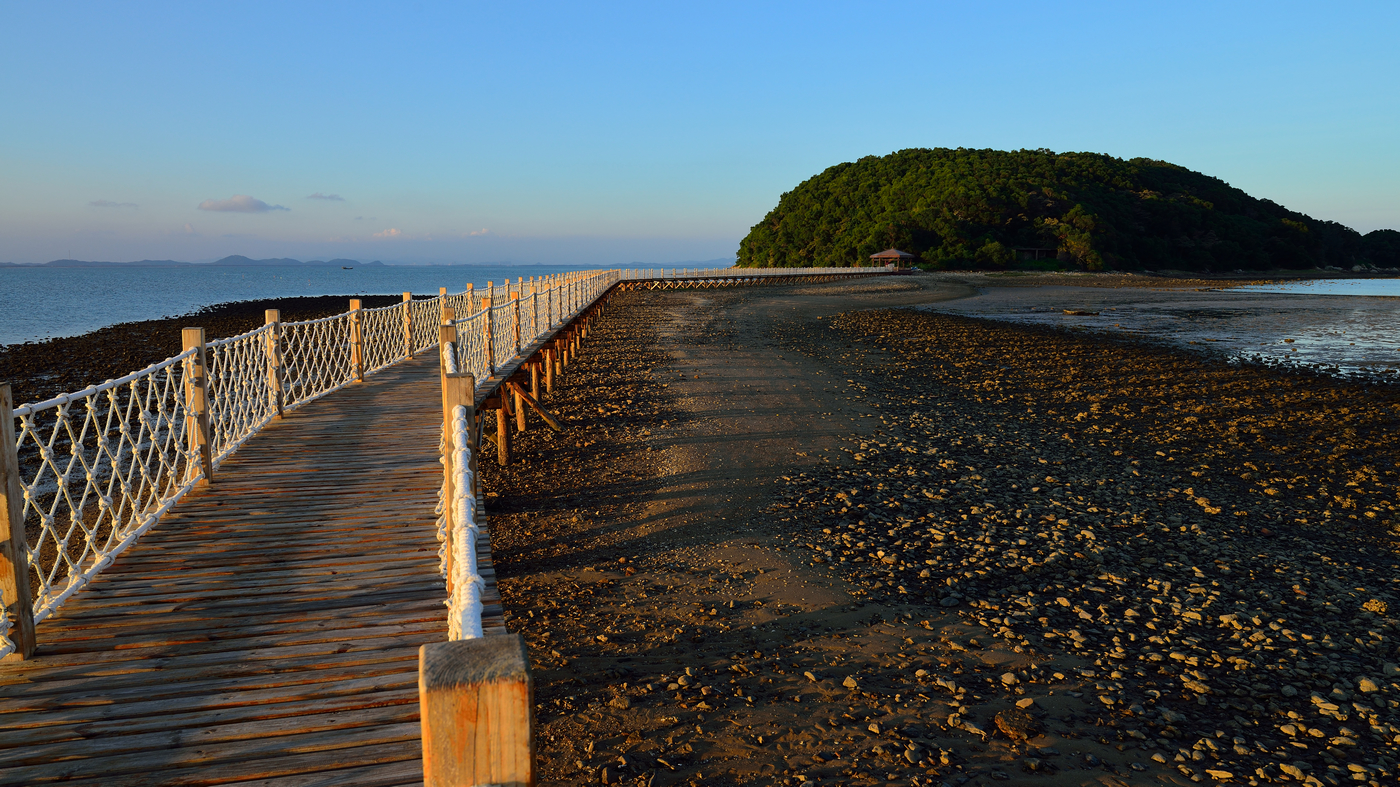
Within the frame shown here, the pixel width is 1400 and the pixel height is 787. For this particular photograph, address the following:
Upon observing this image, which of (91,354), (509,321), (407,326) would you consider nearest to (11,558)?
(509,321)

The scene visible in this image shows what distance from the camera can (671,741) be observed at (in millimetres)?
4168

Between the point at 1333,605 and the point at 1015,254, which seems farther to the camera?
the point at 1015,254

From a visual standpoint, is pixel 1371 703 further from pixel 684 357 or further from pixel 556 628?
pixel 684 357

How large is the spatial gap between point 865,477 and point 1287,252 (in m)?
106

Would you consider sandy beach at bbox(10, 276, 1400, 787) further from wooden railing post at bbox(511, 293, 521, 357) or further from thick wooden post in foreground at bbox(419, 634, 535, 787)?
thick wooden post in foreground at bbox(419, 634, 535, 787)

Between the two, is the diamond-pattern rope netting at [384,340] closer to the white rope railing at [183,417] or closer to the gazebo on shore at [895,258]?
the white rope railing at [183,417]

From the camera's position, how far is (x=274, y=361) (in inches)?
324

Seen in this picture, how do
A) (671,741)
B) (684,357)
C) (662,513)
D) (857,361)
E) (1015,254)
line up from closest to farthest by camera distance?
(671,741) → (662,513) → (857,361) → (684,357) → (1015,254)

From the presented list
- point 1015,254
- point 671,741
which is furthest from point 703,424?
point 1015,254

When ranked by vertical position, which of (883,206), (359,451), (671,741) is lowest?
(671,741)

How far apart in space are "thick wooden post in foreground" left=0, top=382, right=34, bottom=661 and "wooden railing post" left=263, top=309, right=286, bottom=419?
4.95 metres

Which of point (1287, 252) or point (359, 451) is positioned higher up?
point (1287, 252)

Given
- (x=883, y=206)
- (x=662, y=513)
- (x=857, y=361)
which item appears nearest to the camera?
(x=662, y=513)

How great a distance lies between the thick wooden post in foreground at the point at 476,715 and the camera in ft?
4.18
